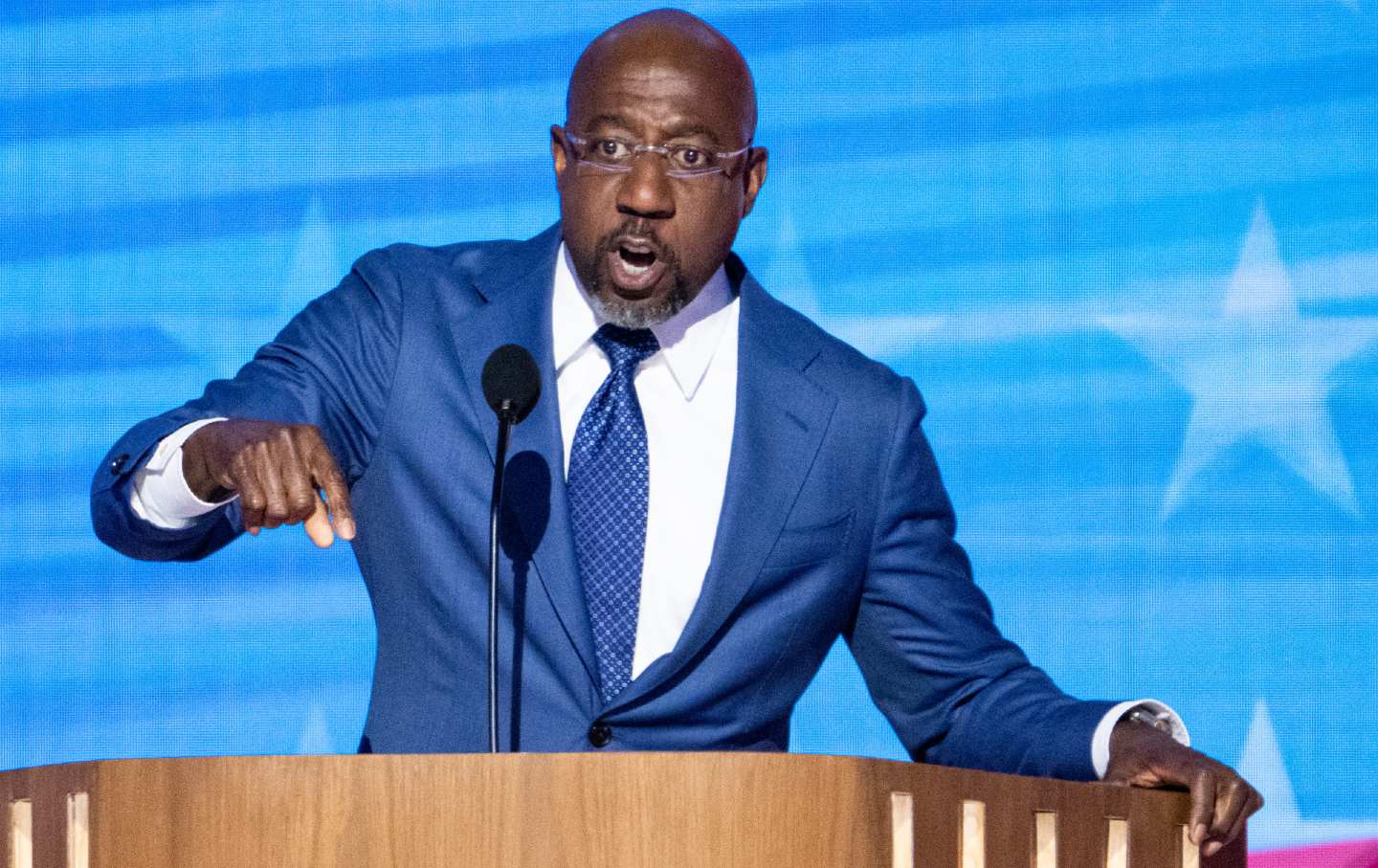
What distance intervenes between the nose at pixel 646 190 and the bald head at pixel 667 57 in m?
0.11

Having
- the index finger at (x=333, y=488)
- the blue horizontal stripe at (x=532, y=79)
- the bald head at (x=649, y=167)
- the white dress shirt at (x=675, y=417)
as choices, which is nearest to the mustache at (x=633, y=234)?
the bald head at (x=649, y=167)

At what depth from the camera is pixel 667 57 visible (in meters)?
2.71

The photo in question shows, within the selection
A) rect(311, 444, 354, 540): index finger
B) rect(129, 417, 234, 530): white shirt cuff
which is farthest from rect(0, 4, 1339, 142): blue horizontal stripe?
rect(311, 444, 354, 540): index finger

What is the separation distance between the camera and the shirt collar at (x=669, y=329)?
9.06 ft

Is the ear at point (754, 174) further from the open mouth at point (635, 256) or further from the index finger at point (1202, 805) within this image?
the index finger at point (1202, 805)

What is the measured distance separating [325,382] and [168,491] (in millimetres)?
401

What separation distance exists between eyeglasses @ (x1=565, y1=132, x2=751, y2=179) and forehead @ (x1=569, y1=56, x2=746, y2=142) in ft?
0.06

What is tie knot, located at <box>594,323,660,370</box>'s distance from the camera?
2.75 metres

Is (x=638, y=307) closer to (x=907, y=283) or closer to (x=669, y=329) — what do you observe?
(x=669, y=329)

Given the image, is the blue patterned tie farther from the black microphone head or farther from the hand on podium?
the hand on podium

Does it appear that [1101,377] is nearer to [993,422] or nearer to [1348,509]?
[993,422]

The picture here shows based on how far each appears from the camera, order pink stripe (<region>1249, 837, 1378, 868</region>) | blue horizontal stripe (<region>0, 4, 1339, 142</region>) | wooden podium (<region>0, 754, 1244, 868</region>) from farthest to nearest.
A: blue horizontal stripe (<region>0, 4, 1339, 142</region>) < pink stripe (<region>1249, 837, 1378, 868</region>) < wooden podium (<region>0, 754, 1244, 868</region>)

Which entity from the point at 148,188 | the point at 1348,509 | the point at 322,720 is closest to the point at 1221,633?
the point at 1348,509

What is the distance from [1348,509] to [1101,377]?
43cm
